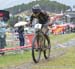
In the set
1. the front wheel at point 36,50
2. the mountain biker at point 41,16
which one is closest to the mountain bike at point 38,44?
the front wheel at point 36,50


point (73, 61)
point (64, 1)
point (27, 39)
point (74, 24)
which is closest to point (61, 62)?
point (73, 61)

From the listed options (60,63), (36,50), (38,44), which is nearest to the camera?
(60,63)

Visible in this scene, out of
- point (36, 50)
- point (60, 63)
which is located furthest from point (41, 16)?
point (60, 63)

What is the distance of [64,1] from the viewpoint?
16656 millimetres

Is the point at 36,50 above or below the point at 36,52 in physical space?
above

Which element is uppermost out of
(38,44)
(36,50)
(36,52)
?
(38,44)

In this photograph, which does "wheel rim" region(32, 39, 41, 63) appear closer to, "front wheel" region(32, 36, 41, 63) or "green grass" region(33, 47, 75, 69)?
"front wheel" region(32, 36, 41, 63)

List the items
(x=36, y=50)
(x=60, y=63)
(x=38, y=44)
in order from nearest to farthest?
(x=60, y=63), (x=36, y=50), (x=38, y=44)

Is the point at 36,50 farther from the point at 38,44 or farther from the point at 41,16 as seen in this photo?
the point at 41,16

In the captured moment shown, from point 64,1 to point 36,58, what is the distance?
16.4ft

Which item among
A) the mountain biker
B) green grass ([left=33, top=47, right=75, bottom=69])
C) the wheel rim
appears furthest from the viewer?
the mountain biker

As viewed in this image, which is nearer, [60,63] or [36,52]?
[60,63]

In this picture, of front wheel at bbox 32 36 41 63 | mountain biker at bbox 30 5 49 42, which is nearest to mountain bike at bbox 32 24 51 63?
front wheel at bbox 32 36 41 63

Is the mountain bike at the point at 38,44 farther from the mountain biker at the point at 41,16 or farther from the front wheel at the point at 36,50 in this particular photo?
the mountain biker at the point at 41,16
